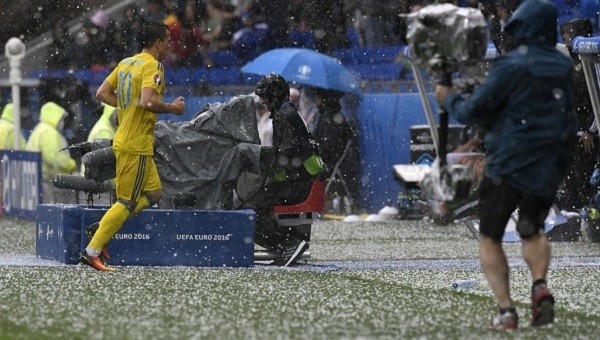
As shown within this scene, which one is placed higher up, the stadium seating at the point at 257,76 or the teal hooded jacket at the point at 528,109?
the teal hooded jacket at the point at 528,109

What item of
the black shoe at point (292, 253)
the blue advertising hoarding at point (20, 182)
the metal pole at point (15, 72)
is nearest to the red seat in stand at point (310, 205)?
the black shoe at point (292, 253)

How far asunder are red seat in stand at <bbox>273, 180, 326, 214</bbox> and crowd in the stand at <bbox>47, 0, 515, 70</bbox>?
9007 millimetres

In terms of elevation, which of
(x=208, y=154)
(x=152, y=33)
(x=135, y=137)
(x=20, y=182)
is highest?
(x=152, y=33)

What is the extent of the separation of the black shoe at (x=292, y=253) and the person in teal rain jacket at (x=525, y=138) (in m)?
4.64

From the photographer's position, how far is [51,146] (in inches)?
842

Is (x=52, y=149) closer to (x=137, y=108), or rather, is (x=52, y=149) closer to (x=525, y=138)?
(x=137, y=108)

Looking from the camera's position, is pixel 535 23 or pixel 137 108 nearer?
pixel 535 23

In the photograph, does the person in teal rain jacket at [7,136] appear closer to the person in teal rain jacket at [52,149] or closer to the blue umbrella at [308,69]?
the person in teal rain jacket at [52,149]

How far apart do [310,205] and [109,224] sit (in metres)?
2.04

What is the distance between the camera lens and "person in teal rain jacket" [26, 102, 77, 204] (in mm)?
20750

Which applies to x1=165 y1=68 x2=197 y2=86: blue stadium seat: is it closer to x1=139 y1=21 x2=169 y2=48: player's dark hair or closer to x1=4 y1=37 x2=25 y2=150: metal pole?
x1=4 y1=37 x2=25 y2=150: metal pole

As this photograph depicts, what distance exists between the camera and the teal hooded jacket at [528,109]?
8.45m

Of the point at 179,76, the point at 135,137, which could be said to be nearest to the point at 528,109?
the point at 135,137

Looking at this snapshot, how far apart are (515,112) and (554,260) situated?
552 centimetres
